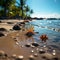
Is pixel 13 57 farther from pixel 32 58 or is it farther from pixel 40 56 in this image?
pixel 40 56

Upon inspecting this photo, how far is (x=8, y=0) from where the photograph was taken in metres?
46.6

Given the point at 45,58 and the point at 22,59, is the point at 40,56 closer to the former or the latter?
the point at 45,58

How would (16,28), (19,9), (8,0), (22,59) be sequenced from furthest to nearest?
1. (19,9)
2. (8,0)
3. (16,28)
4. (22,59)

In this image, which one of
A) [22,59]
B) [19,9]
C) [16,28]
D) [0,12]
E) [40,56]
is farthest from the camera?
[19,9]

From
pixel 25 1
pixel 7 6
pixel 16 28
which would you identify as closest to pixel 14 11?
pixel 25 1

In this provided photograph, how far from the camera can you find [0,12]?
52844 millimetres

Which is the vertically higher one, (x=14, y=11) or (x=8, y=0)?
(x=8, y=0)

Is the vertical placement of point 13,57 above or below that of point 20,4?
below

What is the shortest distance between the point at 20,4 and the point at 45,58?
52345 millimetres

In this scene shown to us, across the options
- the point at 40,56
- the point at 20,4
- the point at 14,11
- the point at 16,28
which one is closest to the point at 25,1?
the point at 20,4

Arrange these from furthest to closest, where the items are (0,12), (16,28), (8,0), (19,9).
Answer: (19,9) → (0,12) → (8,0) → (16,28)

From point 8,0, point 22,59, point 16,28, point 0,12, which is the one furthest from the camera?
point 0,12

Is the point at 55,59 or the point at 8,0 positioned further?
the point at 8,0

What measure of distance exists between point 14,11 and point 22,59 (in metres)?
55.4
